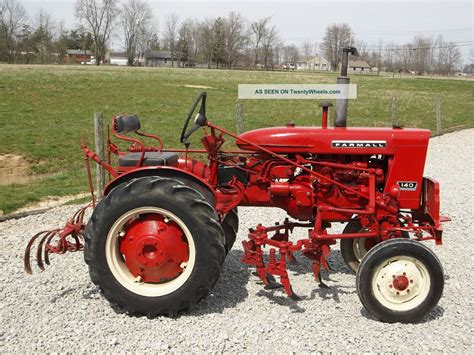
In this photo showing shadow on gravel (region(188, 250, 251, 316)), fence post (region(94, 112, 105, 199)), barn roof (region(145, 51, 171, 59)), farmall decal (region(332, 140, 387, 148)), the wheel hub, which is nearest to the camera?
the wheel hub

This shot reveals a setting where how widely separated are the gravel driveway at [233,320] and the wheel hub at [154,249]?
36 centimetres

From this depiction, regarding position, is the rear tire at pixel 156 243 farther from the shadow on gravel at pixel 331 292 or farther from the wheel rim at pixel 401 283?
the wheel rim at pixel 401 283

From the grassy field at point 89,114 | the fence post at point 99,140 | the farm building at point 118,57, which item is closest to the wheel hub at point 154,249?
the fence post at point 99,140

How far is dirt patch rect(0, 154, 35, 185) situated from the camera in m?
9.89

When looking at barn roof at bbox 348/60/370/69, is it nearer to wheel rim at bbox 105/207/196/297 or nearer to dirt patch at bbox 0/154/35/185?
dirt patch at bbox 0/154/35/185

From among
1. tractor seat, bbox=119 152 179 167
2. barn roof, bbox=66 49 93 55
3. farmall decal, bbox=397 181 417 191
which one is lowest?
farmall decal, bbox=397 181 417 191

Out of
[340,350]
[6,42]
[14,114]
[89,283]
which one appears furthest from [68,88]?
[6,42]

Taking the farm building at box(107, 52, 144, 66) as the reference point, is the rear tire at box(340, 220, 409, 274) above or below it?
below

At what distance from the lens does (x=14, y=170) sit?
34.4ft

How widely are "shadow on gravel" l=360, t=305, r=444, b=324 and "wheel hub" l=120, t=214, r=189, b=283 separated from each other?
1.51m

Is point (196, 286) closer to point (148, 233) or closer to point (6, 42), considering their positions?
point (148, 233)

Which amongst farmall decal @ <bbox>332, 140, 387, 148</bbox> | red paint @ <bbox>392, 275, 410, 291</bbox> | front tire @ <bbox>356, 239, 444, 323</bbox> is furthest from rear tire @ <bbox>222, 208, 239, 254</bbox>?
red paint @ <bbox>392, 275, 410, 291</bbox>

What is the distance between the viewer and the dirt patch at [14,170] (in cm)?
989

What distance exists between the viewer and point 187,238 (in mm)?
3957
